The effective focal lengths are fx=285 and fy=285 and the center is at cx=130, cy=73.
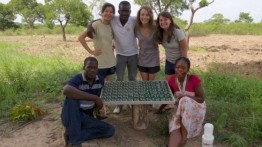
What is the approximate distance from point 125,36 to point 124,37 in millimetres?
19

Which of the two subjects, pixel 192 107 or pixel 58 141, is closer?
pixel 192 107

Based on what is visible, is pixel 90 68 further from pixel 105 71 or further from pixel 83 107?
pixel 105 71

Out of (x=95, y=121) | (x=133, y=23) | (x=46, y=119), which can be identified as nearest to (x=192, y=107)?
(x=95, y=121)

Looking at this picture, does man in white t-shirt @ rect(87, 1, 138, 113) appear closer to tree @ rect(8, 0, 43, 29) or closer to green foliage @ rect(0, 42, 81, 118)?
green foliage @ rect(0, 42, 81, 118)

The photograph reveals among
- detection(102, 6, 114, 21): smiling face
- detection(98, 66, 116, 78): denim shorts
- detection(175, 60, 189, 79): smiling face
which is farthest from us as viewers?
detection(98, 66, 116, 78): denim shorts

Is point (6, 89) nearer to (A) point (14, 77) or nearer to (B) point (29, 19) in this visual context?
(A) point (14, 77)

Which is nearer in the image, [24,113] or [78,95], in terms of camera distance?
[78,95]

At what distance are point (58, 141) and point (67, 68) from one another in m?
3.72

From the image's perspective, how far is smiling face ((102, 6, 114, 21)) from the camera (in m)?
3.71

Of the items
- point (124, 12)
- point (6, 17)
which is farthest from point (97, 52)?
point (6, 17)

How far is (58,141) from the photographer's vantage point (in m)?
3.41

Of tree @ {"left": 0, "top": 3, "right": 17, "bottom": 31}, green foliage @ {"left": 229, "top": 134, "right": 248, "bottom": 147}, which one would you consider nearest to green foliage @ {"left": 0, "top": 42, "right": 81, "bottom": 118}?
green foliage @ {"left": 229, "top": 134, "right": 248, "bottom": 147}

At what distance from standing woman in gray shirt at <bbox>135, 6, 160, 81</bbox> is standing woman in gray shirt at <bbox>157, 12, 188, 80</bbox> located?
0.38 feet

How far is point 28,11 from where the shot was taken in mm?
26516
